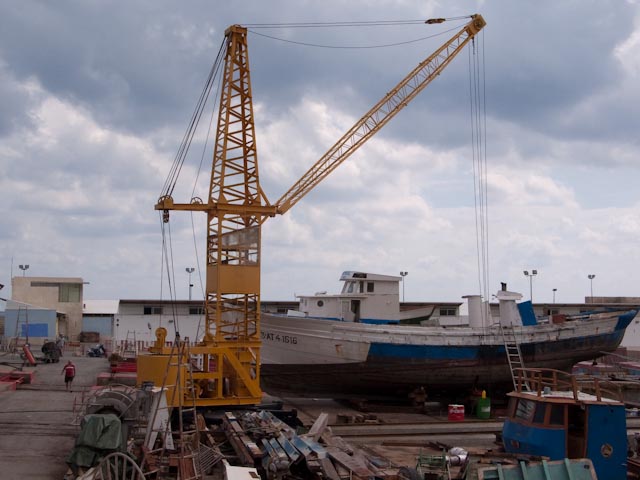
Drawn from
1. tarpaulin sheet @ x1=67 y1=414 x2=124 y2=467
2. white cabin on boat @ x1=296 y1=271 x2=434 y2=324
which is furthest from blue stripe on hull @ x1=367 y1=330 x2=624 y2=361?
tarpaulin sheet @ x1=67 y1=414 x2=124 y2=467

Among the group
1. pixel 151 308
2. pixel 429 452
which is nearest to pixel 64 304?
pixel 151 308

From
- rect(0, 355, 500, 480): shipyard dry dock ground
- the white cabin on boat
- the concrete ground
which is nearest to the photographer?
the concrete ground

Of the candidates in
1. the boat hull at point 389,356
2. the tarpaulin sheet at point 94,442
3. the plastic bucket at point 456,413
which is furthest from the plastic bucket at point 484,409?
the tarpaulin sheet at point 94,442

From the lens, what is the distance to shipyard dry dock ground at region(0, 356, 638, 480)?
1394cm

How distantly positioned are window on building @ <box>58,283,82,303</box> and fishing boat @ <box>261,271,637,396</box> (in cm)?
4091

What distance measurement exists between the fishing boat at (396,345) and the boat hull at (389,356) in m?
0.04

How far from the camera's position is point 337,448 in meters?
14.4

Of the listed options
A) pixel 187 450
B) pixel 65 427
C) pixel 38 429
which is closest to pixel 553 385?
pixel 187 450

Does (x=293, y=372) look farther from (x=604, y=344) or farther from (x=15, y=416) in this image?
(x=604, y=344)

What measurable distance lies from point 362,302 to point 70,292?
141 ft

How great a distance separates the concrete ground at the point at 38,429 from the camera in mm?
13000

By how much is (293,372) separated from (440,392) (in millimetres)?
6171

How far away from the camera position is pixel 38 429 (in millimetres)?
16828

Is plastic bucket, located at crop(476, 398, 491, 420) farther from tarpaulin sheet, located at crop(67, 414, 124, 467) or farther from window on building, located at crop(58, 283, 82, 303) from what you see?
window on building, located at crop(58, 283, 82, 303)
